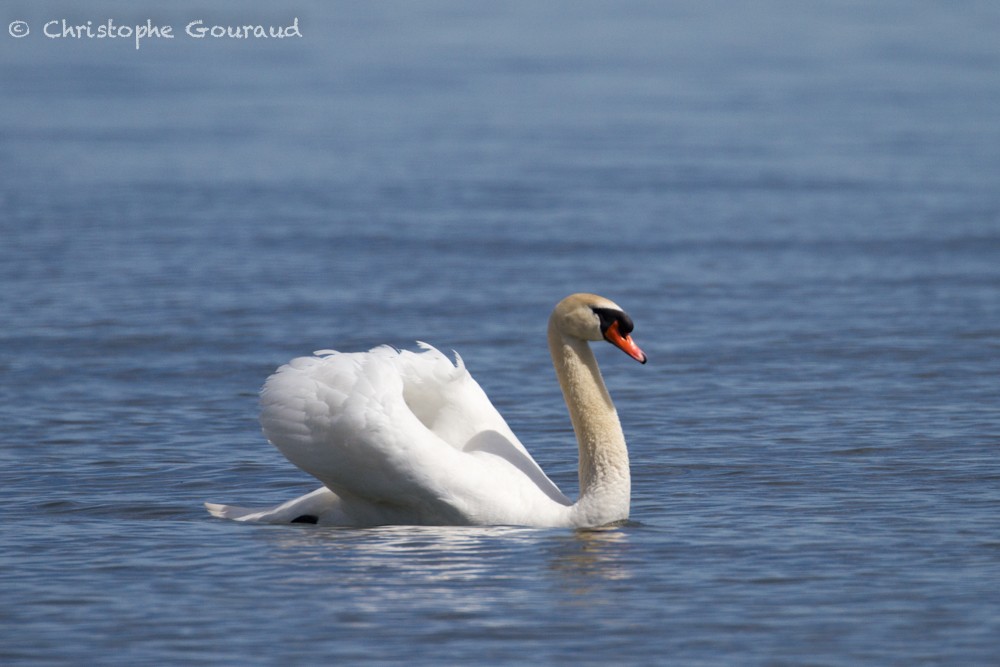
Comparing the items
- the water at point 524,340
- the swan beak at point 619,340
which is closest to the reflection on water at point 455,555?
the water at point 524,340

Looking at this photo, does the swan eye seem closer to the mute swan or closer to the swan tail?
the mute swan

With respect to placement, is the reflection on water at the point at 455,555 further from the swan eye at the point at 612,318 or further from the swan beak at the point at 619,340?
the swan eye at the point at 612,318

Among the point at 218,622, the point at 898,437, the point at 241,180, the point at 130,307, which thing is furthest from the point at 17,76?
the point at 218,622

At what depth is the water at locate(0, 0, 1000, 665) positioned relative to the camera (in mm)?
7309

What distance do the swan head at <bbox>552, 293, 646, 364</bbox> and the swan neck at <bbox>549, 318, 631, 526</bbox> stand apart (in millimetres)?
132

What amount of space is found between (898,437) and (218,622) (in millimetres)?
4829

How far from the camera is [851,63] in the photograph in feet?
114

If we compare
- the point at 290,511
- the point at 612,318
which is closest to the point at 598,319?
the point at 612,318

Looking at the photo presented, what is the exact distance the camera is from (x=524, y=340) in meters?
13.9

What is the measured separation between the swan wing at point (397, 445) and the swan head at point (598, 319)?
0.58m

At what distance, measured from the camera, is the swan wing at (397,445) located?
837cm

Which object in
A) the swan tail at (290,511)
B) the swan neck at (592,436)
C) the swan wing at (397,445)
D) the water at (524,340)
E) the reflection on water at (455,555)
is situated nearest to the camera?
the water at (524,340)

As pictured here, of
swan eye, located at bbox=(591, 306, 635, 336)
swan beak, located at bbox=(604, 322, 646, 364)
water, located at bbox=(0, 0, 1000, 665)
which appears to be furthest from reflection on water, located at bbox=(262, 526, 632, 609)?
swan eye, located at bbox=(591, 306, 635, 336)

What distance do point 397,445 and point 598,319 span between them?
118cm
